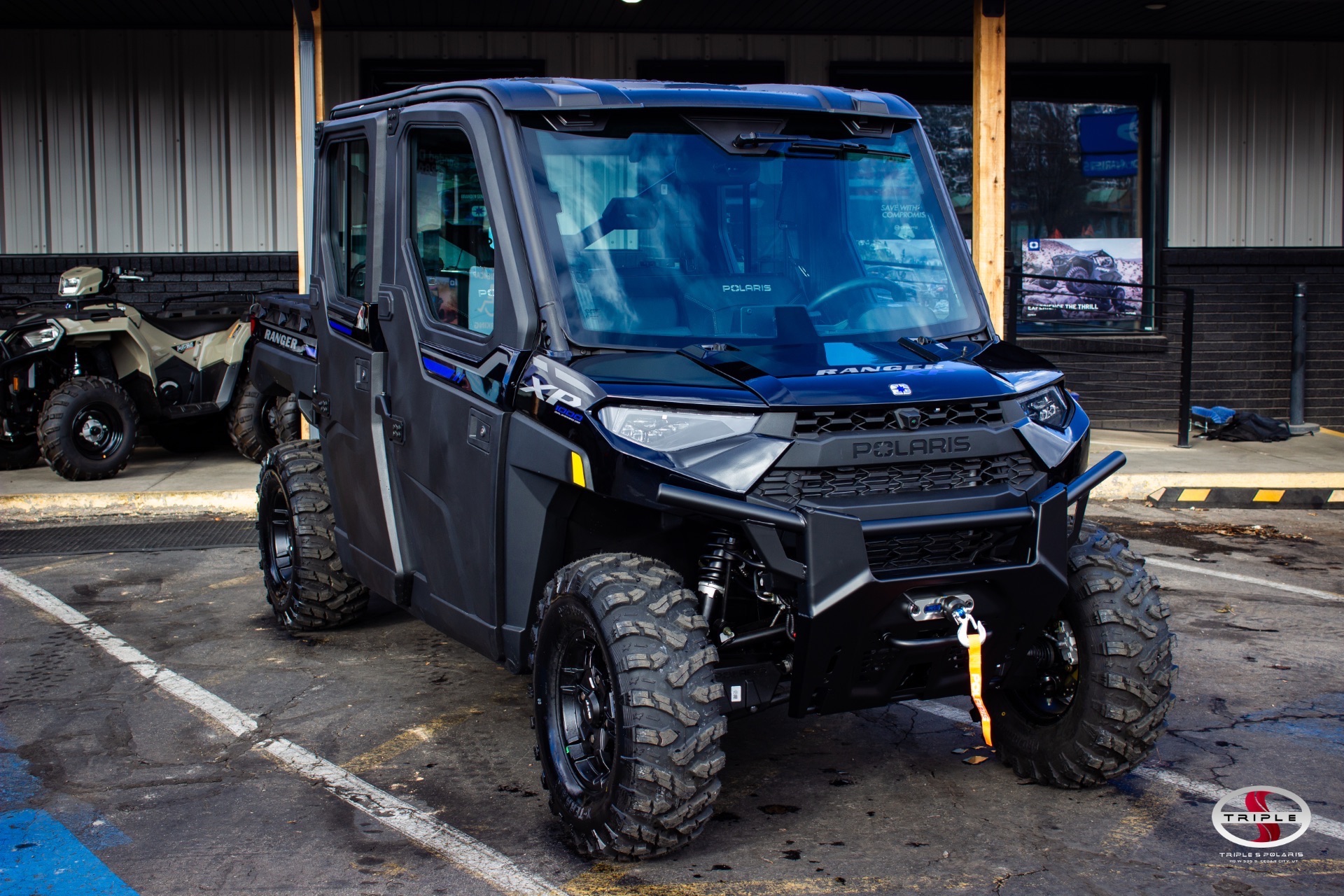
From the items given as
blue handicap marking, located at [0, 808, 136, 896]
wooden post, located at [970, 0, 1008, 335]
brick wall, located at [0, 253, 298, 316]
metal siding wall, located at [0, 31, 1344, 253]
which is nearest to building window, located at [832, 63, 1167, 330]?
metal siding wall, located at [0, 31, 1344, 253]

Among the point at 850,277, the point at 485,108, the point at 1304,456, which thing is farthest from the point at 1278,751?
the point at 1304,456

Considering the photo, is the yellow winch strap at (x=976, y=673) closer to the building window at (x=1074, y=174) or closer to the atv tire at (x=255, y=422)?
the atv tire at (x=255, y=422)

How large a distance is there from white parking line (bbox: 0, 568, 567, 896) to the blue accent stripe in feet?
4.67

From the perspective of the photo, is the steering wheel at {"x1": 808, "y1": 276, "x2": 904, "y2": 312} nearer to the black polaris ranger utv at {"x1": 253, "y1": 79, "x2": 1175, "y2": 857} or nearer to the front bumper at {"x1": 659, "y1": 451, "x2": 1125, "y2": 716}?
the black polaris ranger utv at {"x1": 253, "y1": 79, "x2": 1175, "y2": 857}

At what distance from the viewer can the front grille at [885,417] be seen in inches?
150

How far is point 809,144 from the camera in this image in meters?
4.58

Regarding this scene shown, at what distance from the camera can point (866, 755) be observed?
497 cm

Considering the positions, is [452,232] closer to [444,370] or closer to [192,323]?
[444,370]

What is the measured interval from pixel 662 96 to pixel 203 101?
10.2 metres

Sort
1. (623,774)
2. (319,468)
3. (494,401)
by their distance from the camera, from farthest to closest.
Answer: (319,468), (494,401), (623,774)

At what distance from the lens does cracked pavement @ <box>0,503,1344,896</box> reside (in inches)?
156

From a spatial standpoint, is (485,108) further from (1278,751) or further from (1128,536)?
(1128,536)

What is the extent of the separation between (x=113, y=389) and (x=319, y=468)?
471cm

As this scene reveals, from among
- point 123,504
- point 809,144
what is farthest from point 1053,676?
point 123,504
